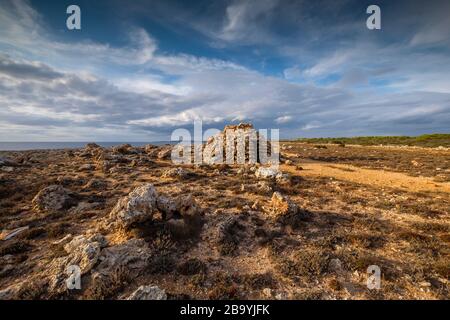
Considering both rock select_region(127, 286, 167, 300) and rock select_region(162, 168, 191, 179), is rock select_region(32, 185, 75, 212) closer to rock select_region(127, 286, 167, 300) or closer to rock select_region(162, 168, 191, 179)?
rock select_region(162, 168, 191, 179)

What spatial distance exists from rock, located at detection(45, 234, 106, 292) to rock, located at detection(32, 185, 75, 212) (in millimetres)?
6338

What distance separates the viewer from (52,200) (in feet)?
44.7

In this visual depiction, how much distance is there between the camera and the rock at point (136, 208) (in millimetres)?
9523

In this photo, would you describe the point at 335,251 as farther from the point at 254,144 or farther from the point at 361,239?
the point at 254,144

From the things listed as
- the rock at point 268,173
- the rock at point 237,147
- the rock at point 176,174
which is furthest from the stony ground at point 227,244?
the rock at point 237,147

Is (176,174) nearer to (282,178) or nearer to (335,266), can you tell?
(282,178)

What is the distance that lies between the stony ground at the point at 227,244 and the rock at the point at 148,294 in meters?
0.09

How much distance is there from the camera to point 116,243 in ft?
29.6

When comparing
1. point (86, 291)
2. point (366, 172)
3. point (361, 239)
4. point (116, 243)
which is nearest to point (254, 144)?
point (366, 172)

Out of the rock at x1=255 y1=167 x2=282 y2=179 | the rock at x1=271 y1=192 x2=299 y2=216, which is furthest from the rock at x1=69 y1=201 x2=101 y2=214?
the rock at x1=255 y1=167 x2=282 y2=179

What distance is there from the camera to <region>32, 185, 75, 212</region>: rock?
13211mm
